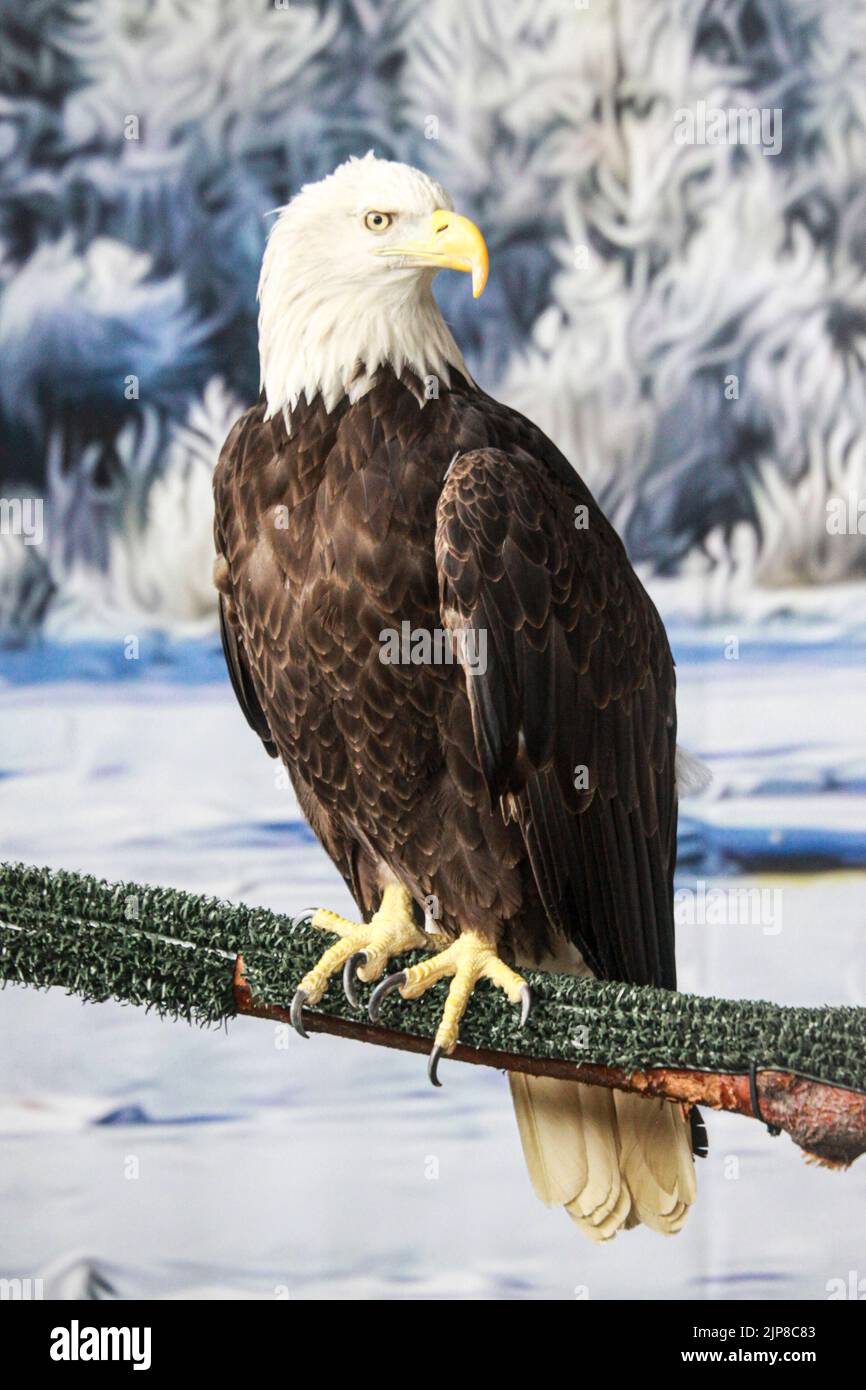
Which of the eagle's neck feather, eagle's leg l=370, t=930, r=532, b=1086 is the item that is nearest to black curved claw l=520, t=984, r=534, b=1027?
eagle's leg l=370, t=930, r=532, b=1086

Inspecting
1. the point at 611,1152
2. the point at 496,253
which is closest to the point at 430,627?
the point at 611,1152

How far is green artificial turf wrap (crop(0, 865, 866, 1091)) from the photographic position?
2.02 m

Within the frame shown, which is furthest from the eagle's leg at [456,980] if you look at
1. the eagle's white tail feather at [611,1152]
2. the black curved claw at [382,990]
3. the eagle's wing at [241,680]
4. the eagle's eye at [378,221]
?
the eagle's eye at [378,221]

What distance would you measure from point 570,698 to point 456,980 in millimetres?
476

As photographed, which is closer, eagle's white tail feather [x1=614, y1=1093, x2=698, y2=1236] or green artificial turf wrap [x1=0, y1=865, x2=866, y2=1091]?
green artificial turf wrap [x1=0, y1=865, x2=866, y2=1091]

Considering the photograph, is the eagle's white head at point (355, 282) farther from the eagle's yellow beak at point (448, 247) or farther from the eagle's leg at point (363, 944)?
the eagle's leg at point (363, 944)

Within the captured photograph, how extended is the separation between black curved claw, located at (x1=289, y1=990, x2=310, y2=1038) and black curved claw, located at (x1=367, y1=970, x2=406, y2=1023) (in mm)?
103

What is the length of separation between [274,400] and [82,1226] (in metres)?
1.82

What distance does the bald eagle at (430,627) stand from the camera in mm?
2172

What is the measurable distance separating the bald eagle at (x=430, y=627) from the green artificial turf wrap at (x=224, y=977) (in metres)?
0.04

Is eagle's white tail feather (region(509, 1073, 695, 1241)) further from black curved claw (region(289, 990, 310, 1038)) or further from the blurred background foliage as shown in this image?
the blurred background foliage

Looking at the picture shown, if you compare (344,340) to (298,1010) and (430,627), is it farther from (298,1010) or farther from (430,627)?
(298,1010)

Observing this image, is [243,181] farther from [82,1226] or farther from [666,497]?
[82,1226]

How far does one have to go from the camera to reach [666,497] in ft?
9.91
